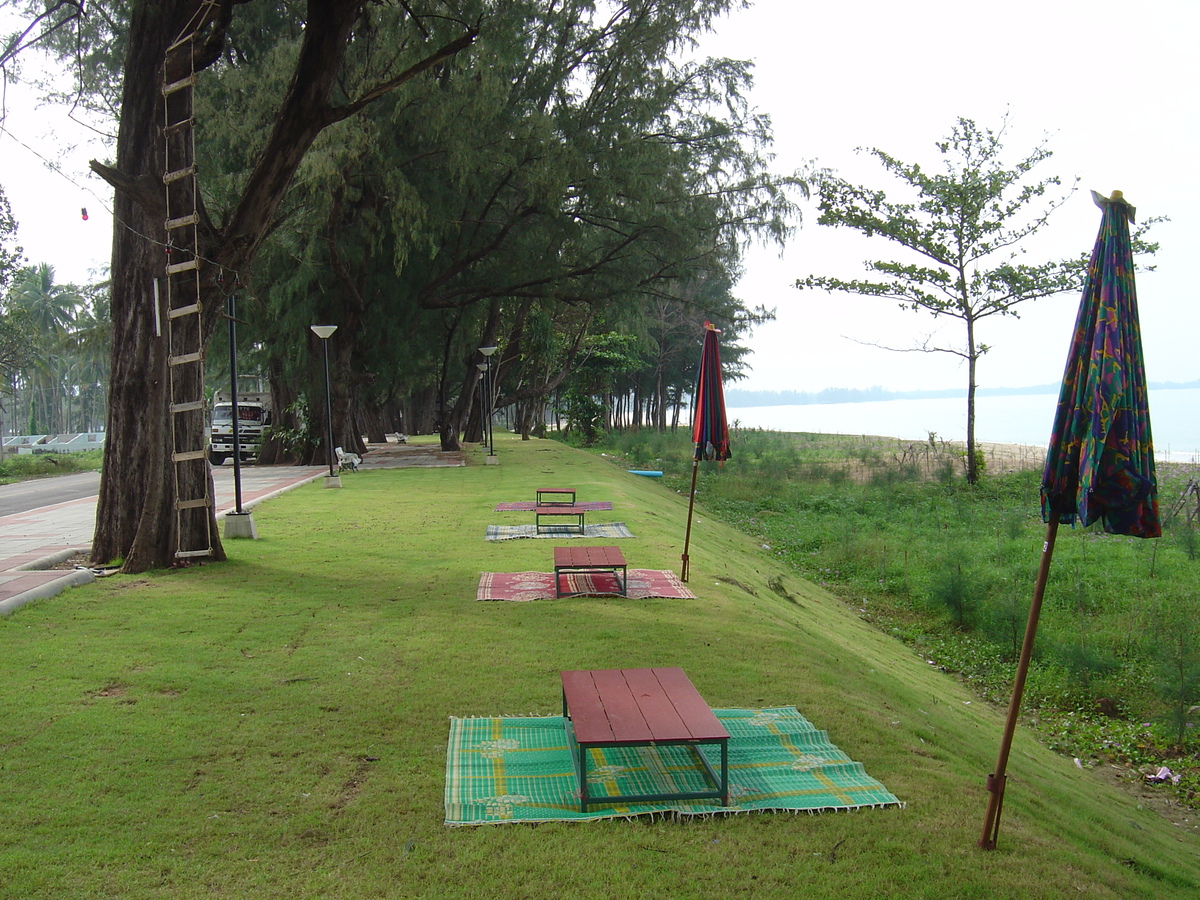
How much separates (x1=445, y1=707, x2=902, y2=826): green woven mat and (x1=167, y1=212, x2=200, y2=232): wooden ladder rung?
6.33 m

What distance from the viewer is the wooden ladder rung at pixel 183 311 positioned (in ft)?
29.0

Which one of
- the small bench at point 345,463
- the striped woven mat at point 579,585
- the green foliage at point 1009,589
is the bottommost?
the green foliage at point 1009,589

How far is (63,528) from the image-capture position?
39.9ft

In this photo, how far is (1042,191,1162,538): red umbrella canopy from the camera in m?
3.32

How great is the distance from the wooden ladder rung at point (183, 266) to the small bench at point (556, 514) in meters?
5.25

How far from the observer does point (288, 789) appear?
165 inches

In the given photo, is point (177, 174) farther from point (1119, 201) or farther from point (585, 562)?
point (1119, 201)

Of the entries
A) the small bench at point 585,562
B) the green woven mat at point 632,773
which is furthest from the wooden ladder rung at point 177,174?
the green woven mat at point 632,773

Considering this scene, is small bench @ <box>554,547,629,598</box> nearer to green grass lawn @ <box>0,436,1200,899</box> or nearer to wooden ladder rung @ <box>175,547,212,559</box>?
green grass lawn @ <box>0,436,1200,899</box>

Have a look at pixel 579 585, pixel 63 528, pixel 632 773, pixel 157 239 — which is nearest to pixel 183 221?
pixel 157 239

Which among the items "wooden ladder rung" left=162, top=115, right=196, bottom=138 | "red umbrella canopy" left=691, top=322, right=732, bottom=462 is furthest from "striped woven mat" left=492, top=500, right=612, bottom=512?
"wooden ladder rung" left=162, top=115, right=196, bottom=138

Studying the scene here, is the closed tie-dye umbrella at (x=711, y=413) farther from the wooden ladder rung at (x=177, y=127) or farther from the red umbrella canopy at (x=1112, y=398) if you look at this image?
the wooden ladder rung at (x=177, y=127)

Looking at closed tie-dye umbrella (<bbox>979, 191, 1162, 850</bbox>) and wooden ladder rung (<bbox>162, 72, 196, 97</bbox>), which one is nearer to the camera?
closed tie-dye umbrella (<bbox>979, 191, 1162, 850</bbox>)

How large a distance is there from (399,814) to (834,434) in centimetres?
4733
